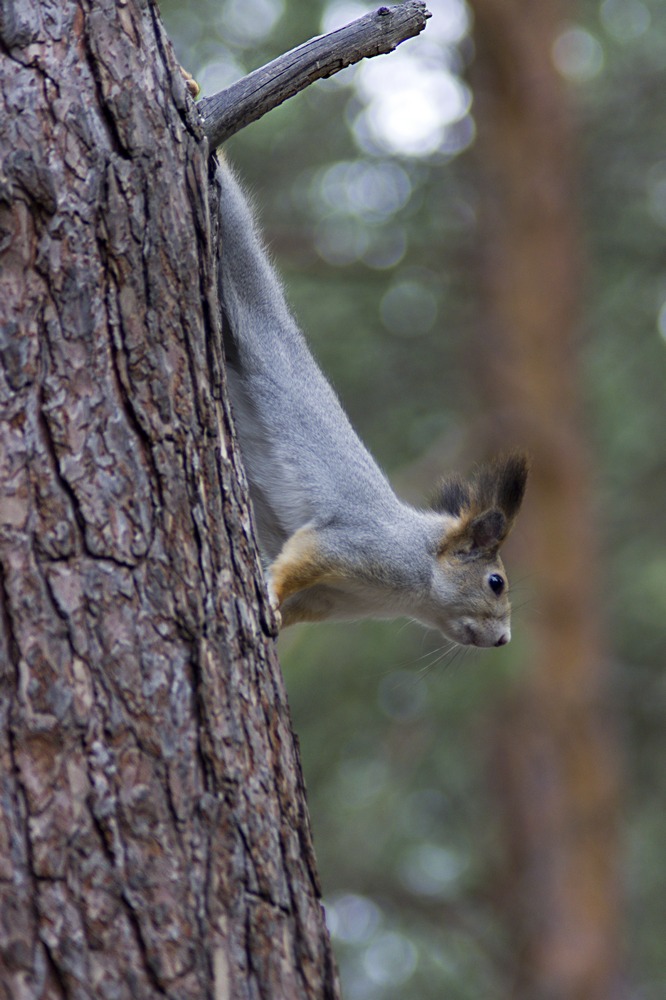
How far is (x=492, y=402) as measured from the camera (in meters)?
7.93

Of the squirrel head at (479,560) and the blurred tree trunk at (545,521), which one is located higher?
the blurred tree trunk at (545,521)

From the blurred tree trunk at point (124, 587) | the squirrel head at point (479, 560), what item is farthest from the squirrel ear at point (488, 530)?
the blurred tree trunk at point (124, 587)

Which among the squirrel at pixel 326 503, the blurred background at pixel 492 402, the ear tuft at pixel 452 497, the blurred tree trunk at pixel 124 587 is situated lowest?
the blurred tree trunk at pixel 124 587

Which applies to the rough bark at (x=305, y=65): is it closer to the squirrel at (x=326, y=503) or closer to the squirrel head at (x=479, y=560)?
the squirrel at (x=326, y=503)

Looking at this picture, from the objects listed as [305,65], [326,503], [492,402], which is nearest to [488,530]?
[326,503]

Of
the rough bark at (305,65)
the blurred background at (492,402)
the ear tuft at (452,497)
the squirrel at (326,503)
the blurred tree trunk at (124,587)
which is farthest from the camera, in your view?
the blurred background at (492,402)

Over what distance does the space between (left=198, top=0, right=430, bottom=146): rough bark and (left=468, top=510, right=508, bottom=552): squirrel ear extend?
5.47 feet

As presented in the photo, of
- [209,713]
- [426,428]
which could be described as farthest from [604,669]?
[209,713]

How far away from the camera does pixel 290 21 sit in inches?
314

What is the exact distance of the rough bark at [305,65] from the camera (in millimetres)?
2355

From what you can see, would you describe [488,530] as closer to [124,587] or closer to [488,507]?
[488,507]

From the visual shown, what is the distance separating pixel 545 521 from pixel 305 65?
582cm

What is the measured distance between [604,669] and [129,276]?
6.47m

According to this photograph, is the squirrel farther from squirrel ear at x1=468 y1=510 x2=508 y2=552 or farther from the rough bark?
the rough bark
